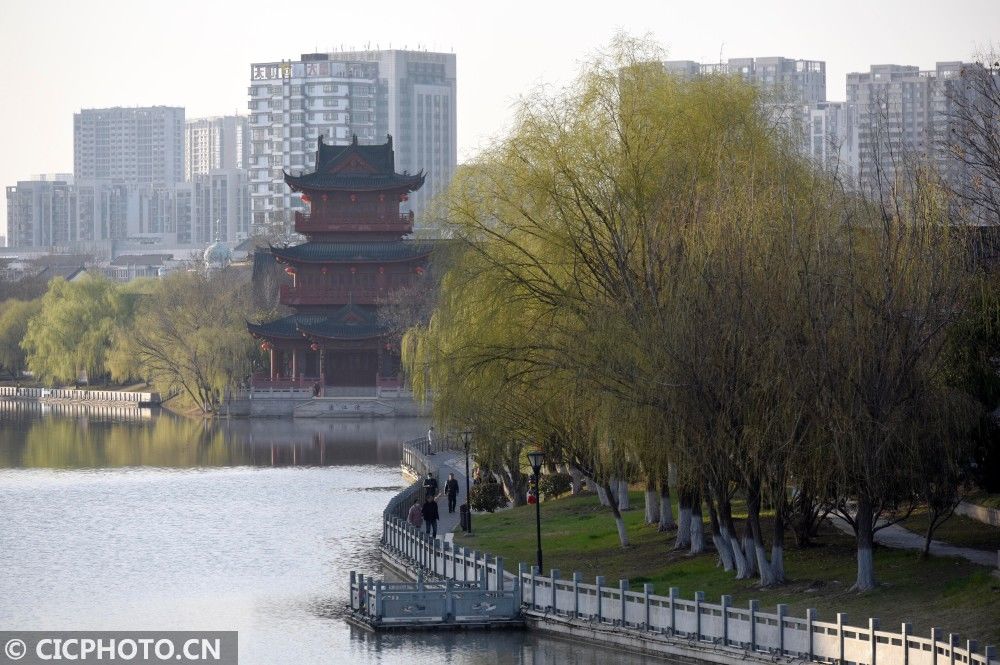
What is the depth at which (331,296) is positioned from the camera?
87625 millimetres

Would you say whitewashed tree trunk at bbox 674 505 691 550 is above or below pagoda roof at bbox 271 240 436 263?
below

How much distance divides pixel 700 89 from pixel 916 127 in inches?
6428

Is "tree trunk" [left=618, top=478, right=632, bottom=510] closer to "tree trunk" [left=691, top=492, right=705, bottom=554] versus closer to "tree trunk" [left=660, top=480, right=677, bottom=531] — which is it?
"tree trunk" [left=660, top=480, right=677, bottom=531]

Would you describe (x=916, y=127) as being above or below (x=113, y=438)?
above

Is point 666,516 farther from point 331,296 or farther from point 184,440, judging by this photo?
point 331,296

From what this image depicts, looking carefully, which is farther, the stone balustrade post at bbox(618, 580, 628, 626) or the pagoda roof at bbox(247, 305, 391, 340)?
the pagoda roof at bbox(247, 305, 391, 340)

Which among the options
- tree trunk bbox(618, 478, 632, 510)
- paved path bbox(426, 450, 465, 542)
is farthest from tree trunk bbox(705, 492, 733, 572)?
tree trunk bbox(618, 478, 632, 510)

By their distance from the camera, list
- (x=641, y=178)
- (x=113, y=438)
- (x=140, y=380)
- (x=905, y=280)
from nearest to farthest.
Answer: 1. (x=905, y=280)
2. (x=641, y=178)
3. (x=113, y=438)
4. (x=140, y=380)

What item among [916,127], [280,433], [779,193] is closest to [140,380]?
[280,433]

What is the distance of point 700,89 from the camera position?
1241 inches

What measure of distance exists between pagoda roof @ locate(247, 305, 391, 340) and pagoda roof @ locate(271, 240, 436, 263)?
2409mm

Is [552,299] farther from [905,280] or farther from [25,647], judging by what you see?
[25,647]

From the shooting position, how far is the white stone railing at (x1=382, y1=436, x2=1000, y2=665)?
67.1 feet

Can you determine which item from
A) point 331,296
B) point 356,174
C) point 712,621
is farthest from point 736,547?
point 356,174
